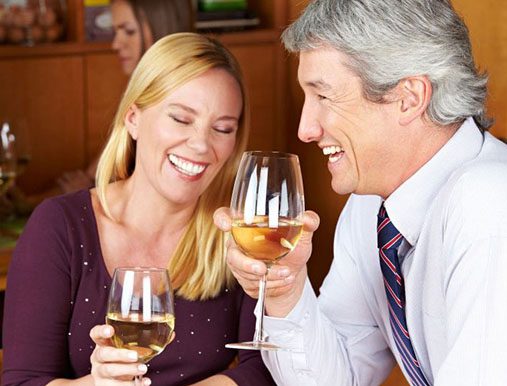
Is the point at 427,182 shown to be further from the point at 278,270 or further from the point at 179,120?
the point at 179,120

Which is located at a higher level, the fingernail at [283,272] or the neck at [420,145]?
the neck at [420,145]

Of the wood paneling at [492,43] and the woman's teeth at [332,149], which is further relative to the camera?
the wood paneling at [492,43]

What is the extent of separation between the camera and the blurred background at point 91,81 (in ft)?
12.9

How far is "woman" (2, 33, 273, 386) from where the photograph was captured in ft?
6.29

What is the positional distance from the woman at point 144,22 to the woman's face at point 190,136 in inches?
61.7

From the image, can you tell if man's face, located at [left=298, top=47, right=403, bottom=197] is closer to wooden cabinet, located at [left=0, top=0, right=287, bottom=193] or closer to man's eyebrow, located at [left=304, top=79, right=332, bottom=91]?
man's eyebrow, located at [left=304, top=79, right=332, bottom=91]

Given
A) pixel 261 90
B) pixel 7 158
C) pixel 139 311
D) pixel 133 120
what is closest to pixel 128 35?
pixel 261 90

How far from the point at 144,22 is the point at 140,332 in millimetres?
2309

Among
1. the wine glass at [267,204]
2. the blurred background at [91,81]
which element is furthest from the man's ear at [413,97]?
the blurred background at [91,81]

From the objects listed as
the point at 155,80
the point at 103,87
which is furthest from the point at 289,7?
the point at 155,80

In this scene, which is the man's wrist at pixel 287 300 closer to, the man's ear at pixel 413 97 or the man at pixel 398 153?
the man at pixel 398 153

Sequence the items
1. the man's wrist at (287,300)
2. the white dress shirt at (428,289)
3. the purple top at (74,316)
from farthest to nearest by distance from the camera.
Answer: the purple top at (74,316) → the man's wrist at (287,300) → the white dress shirt at (428,289)

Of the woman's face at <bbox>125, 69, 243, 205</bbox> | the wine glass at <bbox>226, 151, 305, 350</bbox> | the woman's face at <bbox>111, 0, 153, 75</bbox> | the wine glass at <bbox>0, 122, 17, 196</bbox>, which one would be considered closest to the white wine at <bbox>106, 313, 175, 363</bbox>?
A: the wine glass at <bbox>226, 151, 305, 350</bbox>

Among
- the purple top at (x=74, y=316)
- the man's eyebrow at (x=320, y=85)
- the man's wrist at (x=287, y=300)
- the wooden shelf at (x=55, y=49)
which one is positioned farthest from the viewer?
the wooden shelf at (x=55, y=49)
